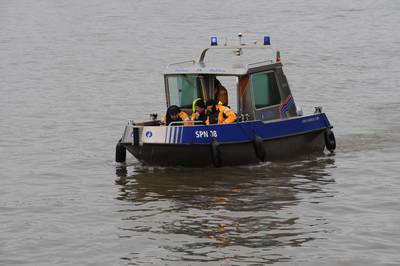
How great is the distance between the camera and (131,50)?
44.8 meters

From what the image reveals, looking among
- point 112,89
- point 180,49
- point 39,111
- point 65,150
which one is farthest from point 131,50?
point 65,150

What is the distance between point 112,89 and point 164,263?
20.7 m

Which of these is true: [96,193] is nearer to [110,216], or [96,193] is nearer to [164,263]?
[110,216]

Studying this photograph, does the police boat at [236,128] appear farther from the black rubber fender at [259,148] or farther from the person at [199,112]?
the person at [199,112]

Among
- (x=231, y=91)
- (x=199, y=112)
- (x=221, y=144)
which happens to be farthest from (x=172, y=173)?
(x=231, y=91)

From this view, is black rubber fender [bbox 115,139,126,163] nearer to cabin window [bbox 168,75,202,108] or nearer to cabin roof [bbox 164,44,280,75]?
cabin window [bbox 168,75,202,108]

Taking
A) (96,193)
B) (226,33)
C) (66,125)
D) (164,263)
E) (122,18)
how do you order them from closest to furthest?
(164,263), (96,193), (66,125), (226,33), (122,18)

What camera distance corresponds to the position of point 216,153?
2034cm

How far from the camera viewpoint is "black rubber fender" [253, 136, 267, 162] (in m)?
20.8

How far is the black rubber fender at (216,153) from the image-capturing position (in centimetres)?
2025

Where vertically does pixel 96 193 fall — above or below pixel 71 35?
below

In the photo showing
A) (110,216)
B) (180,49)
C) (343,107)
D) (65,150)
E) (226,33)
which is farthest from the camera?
(226,33)

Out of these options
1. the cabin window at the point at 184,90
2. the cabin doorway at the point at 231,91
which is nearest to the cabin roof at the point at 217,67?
the cabin window at the point at 184,90

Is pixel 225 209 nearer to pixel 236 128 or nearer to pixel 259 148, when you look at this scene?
pixel 236 128
